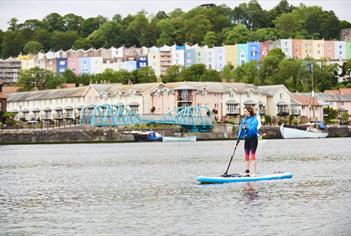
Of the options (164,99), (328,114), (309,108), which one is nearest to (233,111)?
(164,99)

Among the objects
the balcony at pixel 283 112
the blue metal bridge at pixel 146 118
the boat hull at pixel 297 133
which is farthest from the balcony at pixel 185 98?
the boat hull at pixel 297 133

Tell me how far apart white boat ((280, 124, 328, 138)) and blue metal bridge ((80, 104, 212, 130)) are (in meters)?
12.2

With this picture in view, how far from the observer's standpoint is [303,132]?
138 meters

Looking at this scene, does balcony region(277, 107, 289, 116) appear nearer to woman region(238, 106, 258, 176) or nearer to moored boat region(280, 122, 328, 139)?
moored boat region(280, 122, 328, 139)


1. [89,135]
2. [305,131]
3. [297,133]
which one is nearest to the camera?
[89,135]

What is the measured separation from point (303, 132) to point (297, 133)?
4.68ft

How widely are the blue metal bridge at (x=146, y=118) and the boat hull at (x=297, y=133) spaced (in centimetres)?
→ 1213

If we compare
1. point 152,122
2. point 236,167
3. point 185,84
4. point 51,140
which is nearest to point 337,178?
point 236,167

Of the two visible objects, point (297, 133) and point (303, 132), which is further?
point (303, 132)

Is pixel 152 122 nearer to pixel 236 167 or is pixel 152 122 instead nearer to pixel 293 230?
pixel 236 167

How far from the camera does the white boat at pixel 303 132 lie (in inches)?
5359

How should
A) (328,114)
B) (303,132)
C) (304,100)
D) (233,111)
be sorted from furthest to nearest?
1. (328,114)
2. (304,100)
3. (233,111)
4. (303,132)

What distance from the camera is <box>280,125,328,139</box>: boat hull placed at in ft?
447

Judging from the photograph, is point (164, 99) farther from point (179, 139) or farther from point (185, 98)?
point (179, 139)
